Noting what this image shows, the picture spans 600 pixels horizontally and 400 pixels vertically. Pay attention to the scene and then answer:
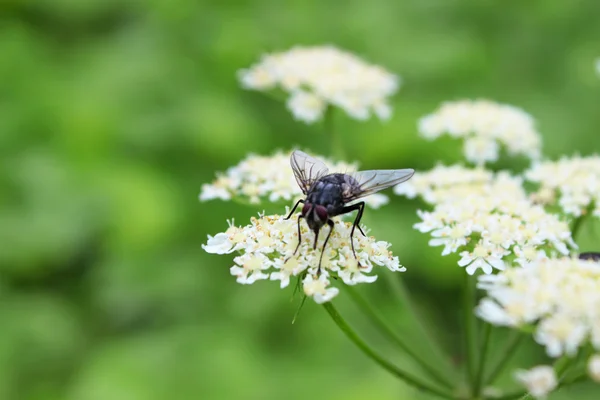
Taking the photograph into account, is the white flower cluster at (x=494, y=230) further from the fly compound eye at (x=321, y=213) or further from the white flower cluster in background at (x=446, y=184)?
the fly compound eye at (x=321, y=213)

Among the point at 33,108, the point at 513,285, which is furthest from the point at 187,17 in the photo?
the point at 513,285

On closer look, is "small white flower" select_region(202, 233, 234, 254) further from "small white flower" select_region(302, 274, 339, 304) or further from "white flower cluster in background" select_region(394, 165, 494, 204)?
"white flower cluster in background" select_region(394, 165, 494, 204)

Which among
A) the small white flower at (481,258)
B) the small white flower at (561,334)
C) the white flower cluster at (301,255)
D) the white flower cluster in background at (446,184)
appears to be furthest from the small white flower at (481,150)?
the small white flower at (561,334)

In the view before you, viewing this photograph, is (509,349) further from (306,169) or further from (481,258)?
(306,169)

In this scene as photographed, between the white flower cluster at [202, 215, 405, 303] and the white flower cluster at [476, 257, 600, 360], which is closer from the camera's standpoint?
A: the white flower cluster at [476, 257, 600, 360]

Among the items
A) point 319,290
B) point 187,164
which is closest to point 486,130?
point 319,290

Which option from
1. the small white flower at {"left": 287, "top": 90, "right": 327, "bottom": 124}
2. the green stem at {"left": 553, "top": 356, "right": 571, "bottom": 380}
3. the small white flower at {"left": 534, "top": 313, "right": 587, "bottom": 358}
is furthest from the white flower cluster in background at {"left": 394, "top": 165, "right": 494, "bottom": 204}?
the small white flower at {"left": 534, "top": 313, "right": 587, "bottom": 358}
